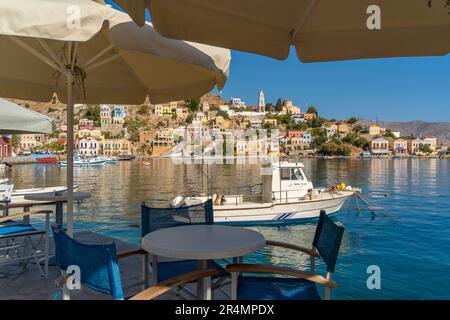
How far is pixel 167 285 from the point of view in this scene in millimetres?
1636

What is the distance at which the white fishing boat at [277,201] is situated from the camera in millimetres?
10508

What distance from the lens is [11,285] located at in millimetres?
2869

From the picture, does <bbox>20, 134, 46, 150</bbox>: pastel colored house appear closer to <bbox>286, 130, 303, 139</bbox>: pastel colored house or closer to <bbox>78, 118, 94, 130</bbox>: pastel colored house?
<bbox>78, 118, 94, 130</bbox>: pastel colored house

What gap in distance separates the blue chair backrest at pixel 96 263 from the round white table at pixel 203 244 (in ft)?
0.96

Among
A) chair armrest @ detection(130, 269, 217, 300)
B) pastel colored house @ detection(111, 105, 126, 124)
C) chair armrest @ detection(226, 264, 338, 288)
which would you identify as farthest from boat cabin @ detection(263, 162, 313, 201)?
pastel colored house @ detection(111, 105, 126, 124)

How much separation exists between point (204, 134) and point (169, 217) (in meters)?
102

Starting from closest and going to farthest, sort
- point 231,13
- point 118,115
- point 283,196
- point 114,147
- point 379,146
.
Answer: point 231,13 < point 283,196 < point 114,147 < point 379,146 < point 118,115

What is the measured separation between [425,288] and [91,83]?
22.1 ft

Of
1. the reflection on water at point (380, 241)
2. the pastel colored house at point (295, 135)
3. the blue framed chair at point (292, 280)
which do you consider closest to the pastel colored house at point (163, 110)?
the pastel colored house at point (295, 135)

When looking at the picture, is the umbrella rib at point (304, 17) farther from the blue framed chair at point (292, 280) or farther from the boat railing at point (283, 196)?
the boat railing at point (283, 196)

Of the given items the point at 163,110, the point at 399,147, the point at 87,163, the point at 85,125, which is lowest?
the point at 87,163

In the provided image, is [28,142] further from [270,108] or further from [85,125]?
[270,108]

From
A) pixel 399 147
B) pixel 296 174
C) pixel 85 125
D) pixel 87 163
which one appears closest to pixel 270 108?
pixel 399 147
